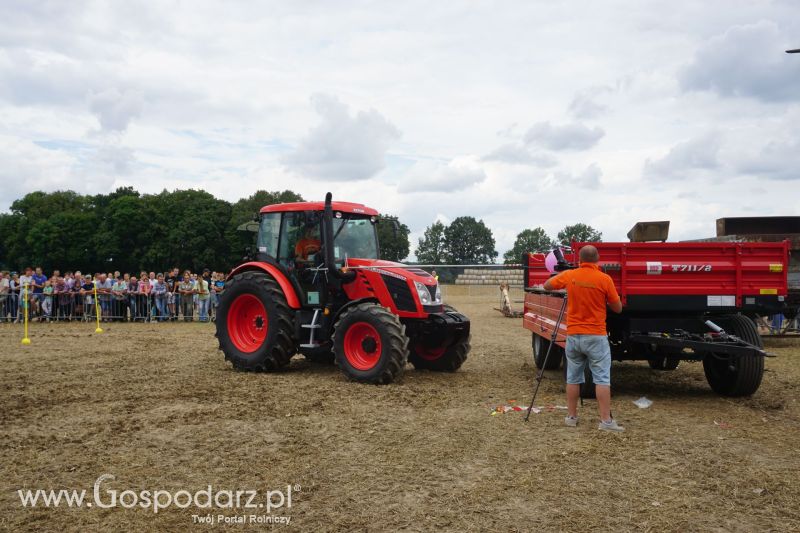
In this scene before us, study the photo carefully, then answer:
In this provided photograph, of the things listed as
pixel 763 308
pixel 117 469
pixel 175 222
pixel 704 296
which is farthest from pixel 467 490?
pixel 175 222

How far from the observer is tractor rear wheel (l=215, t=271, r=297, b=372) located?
967 cm

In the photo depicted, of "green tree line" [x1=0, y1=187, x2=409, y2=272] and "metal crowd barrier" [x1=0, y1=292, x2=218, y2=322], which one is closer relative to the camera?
"metal crowd barrier" [x1=0, y1=292, x2=218, y2=322]

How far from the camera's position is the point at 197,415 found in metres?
7.00

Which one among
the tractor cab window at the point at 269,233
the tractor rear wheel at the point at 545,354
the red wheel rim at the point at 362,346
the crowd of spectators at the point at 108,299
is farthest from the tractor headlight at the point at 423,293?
the crowd of spectators at the point at 108,299

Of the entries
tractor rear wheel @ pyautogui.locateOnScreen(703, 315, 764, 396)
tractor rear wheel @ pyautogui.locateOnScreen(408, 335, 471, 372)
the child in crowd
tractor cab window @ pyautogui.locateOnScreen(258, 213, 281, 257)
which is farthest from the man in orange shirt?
the child in crowd

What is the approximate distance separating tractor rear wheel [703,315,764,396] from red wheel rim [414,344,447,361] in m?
3.80

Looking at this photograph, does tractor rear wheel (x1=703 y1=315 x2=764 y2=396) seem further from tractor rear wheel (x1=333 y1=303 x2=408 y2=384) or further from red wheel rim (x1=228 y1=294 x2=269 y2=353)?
red wheel rim (x1=228 y1=294 x2=269 y2=353)

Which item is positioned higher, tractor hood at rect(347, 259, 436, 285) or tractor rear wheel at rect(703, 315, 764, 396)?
tractor hood at rect(347, 259, 436, 285)

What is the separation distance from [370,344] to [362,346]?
5.3 inches

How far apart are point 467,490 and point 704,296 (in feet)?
14.5

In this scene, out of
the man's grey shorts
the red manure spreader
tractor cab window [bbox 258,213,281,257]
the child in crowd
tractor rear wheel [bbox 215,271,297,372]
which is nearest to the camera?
the man's grey shorts

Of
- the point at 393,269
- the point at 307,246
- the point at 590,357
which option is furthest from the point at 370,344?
the point at 590,357

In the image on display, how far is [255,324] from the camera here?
10.4 meters

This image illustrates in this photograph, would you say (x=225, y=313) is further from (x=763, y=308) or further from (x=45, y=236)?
(x=45, y=236)
